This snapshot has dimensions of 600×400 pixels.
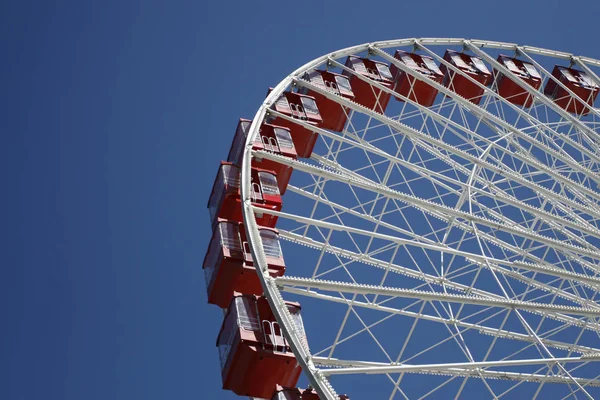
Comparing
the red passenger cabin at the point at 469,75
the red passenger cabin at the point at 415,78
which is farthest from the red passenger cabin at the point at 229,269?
the red passenger cabin at the point at 469,75

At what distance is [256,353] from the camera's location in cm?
1728

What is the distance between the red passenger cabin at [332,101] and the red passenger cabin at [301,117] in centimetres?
102

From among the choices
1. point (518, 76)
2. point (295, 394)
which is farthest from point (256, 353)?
point (518, 76)

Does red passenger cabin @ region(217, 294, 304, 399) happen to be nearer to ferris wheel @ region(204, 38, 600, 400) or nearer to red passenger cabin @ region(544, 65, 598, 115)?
ferris wheel @ region(204, 38, 600, 400)

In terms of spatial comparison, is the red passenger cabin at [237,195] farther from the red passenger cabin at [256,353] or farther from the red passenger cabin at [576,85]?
the red passenger cabin at [576,85]

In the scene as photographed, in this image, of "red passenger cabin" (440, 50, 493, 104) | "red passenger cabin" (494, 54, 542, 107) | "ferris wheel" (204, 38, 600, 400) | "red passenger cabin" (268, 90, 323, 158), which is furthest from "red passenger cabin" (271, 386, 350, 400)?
"red passenger cabin" (494, 54, 542, 107)

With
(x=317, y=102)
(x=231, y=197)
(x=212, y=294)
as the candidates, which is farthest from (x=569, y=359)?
(x=317, y=102)

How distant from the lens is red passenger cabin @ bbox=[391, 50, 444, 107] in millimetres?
27766

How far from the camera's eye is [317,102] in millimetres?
25875

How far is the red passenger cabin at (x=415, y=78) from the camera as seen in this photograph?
2777 centimetres

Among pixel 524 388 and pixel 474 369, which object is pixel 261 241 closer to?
pixel 474 369

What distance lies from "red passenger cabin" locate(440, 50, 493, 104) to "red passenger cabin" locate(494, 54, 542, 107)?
761mm

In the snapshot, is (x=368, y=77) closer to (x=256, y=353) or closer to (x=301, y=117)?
(x=301, y=117)

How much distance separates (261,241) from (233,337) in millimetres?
1778
